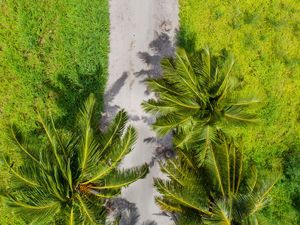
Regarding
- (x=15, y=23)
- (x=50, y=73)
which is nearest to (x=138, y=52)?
(x=50, y=73)

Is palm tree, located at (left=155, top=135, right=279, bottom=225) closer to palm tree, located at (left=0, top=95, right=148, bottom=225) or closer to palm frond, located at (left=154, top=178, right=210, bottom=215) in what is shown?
palm frond, located at (left=154, top=178, right=210, bottom=215)

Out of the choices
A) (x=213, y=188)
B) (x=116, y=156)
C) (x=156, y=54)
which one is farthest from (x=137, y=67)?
(x=213, y=188)

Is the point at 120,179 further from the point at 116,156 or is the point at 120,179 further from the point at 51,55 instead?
the point at 51,55

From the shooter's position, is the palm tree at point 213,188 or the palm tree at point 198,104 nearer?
the palm tree at point 213,188

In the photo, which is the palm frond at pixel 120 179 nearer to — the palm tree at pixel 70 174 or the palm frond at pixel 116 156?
the palm tree at pixel 70 174

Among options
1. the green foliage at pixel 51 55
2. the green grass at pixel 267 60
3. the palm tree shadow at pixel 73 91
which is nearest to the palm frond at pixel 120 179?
the palm tree shadow at pixel 73 91

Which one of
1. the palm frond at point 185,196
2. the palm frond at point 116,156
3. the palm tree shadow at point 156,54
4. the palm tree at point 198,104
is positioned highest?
the palm tree shadow at point 156,54
